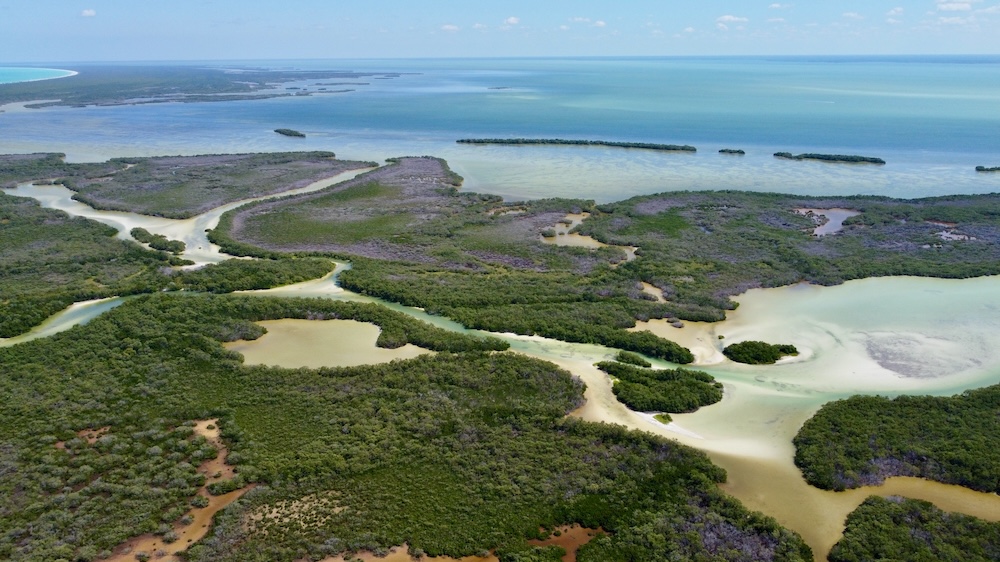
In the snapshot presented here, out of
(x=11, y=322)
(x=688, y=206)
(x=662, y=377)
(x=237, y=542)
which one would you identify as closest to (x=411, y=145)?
(x=688, y=206)

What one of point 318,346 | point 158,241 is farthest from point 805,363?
point 158,241

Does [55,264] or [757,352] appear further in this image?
[55,264]

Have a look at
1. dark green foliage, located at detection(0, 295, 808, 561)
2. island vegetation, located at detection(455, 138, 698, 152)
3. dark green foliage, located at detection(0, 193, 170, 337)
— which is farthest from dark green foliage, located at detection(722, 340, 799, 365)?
island vegetation, located at detection(455, 138, 698, 152)

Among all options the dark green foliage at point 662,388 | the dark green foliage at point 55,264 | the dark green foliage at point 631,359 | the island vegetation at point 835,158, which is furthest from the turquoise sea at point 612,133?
the dark green foliage at point 662,388

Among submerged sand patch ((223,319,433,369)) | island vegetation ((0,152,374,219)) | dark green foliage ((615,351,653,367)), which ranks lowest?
submerged sand patch ((223,319,433,369))

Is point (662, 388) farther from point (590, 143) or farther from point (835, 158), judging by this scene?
point (590, 143)

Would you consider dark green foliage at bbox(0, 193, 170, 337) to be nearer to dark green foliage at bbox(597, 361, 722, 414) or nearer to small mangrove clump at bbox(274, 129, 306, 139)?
dark green foliage at bbox(597, 361, 722, 414)

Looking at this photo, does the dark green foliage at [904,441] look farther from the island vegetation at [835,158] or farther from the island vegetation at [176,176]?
the island vegetation at [835,158]
